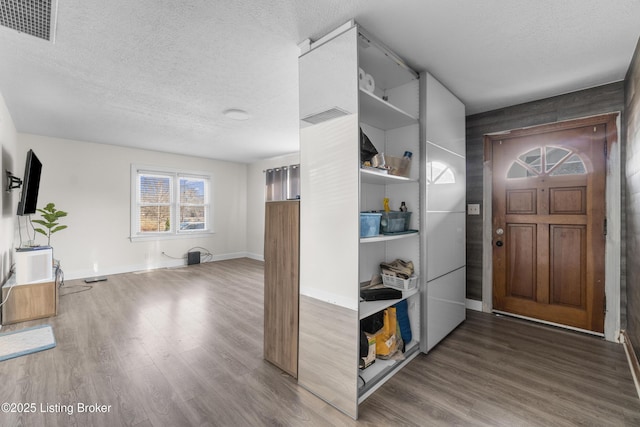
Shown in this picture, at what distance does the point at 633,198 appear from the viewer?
7.56 feet

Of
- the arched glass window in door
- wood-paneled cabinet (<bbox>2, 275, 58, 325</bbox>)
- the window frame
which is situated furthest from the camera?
the window frame

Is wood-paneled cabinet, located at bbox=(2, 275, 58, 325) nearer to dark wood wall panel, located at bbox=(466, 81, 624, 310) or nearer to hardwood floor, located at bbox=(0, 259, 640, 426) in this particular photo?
hardwood floor, located at bbox=(0, 259, 640, 426)

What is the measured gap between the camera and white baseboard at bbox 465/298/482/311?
3562mm


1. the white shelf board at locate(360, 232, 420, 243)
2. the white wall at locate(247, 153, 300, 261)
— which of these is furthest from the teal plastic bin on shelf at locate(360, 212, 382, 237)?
the white wall at locate(247, 153, 300, 261)

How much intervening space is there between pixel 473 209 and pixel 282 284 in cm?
267

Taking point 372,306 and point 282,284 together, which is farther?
point 282,284

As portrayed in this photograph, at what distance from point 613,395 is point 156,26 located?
13.3 ft

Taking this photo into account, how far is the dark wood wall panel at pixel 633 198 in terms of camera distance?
84.8 inches

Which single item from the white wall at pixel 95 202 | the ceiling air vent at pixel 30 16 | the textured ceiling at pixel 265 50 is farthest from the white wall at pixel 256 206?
the ceiling air vent at pixel 30 16

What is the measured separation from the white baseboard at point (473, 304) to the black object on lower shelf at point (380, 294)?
1942 millimetres

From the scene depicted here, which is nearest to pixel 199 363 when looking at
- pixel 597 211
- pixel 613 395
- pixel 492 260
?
pixel 613 395

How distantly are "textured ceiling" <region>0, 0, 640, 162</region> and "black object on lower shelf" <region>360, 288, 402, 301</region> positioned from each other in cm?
189

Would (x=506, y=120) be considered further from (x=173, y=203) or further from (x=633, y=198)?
(x=173, y=203)

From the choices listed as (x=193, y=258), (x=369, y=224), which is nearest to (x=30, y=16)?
(x=369, y=224)
